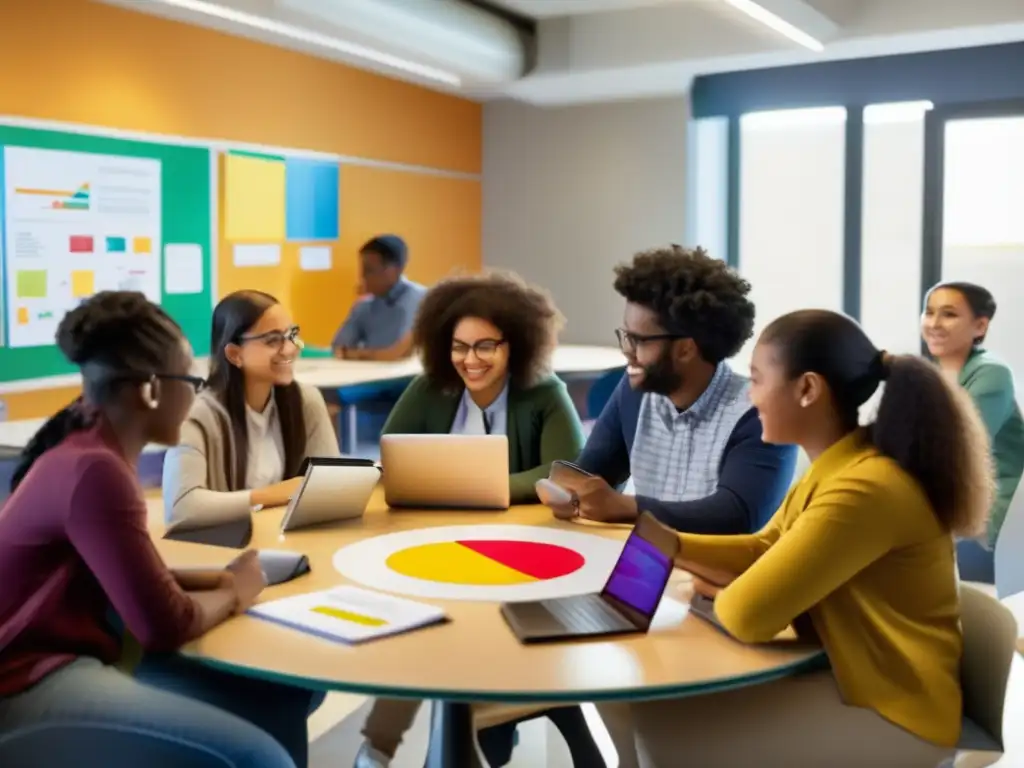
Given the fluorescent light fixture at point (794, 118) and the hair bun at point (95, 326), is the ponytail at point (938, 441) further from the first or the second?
the fluorescent light fixture at point (794, 118)

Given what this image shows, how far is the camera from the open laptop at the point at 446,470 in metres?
2.61

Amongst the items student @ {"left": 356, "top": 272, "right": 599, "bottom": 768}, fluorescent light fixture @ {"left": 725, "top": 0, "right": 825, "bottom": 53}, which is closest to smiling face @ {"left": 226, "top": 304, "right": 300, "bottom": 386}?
student @ {"left": 356, "top": 272, "right": 599, "bottom": 768}

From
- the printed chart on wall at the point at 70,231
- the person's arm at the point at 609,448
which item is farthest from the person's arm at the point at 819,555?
the printed chart on wall at the point at 70,231

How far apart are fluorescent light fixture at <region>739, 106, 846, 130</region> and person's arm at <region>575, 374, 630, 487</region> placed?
479 cm

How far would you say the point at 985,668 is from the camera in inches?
68.2

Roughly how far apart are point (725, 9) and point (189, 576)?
15.4 ft

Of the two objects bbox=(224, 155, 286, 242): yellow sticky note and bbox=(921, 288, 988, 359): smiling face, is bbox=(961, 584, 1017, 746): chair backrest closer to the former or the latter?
bbox=(921, 288, 988, 359): smiling face

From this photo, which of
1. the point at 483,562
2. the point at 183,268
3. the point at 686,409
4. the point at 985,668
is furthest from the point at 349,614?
the point at 183,268

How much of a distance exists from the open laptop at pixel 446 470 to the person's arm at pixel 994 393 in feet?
6.06

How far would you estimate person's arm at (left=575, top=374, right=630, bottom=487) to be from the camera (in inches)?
112

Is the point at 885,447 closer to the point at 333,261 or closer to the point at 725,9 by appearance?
the point at 725,9

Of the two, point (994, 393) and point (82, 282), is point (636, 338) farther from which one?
point (82, 282)

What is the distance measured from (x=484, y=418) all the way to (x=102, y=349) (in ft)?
4.51

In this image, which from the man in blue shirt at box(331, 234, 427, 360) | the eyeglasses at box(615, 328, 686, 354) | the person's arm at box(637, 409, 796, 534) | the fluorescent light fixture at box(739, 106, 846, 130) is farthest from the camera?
the fluorescent light fixture at box(739, 106, 846, 130)
